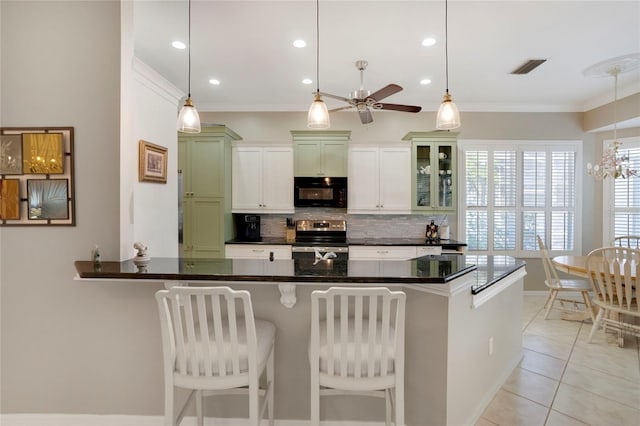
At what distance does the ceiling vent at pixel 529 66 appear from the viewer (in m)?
3.44

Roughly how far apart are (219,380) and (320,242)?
3.09m

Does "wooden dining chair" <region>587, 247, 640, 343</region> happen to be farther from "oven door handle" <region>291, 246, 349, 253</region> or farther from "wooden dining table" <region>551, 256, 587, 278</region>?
"oven door handle" <region>291, 246, 349, 253</region>

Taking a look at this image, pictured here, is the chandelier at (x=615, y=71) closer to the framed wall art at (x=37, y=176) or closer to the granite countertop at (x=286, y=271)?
the granite countertop at (x=286, y=271)

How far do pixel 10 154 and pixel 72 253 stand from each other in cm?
71

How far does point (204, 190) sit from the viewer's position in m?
4.37

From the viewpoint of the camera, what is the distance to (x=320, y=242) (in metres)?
4.50

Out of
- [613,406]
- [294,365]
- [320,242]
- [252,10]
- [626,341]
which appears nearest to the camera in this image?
[294,365]

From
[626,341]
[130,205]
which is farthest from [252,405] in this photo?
[626,341]

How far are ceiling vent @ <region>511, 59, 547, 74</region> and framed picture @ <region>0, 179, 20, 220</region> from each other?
15.1ft

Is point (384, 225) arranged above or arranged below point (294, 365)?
above

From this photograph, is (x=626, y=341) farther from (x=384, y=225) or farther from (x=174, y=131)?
(x=174, y=131)

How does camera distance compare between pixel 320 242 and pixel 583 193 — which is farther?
pixel 583 193

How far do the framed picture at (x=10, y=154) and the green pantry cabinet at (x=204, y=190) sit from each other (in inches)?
92.7

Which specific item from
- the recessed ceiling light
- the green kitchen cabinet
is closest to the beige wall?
the recessed ceiling light
